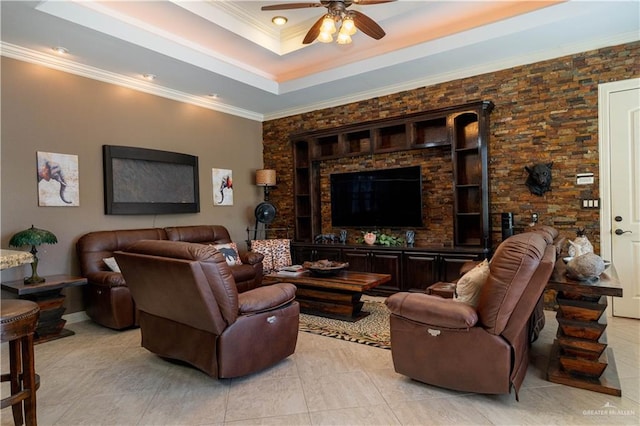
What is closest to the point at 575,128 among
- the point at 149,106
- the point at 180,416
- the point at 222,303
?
the point at 222,303

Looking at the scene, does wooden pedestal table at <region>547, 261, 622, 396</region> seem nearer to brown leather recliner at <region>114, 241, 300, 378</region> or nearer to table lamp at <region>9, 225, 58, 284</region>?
brown leather recliner at <region>114, 241, 300, 378</region>

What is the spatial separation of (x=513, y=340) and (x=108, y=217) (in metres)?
4.51

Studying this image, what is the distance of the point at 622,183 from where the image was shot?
384cm

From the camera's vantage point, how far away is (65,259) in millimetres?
4160

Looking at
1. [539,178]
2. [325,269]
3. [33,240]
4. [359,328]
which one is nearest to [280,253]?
[325,269]

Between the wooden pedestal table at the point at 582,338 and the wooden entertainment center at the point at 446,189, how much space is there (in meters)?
1.98

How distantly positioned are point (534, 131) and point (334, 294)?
2979mm

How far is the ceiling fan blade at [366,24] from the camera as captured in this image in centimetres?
320

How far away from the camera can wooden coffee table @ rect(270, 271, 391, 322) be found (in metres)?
3.84

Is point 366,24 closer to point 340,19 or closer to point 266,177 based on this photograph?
point 340,19

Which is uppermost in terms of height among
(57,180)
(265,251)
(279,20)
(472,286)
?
(279,20)

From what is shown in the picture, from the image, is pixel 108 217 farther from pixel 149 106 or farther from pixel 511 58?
pixel 511 58

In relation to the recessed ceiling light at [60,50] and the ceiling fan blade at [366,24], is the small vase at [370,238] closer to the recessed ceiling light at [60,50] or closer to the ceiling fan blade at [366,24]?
the ceiling fan blade at [366,24]

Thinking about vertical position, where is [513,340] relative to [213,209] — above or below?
below
